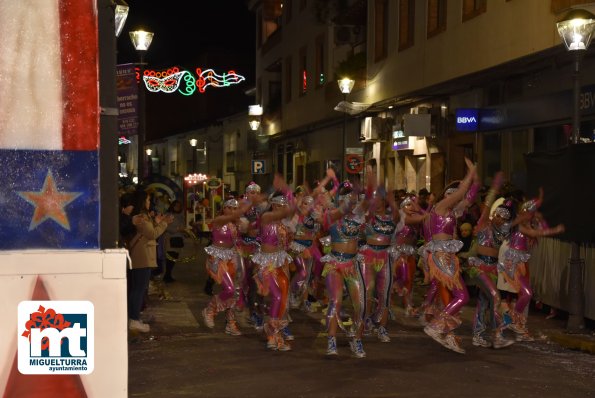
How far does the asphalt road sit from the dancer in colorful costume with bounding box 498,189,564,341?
363 mm

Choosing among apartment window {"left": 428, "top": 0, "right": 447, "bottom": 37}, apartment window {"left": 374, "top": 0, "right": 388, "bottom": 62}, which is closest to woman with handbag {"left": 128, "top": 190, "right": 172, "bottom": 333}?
apartment window {"left": 428, "top": 0, "right": 447, "bottom": 37}

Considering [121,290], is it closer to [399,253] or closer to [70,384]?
[70,384]

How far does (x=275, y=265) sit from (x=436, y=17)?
44.2 ft

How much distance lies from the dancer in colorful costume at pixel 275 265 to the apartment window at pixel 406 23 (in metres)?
14.2

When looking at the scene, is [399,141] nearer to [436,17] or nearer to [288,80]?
[436,17]

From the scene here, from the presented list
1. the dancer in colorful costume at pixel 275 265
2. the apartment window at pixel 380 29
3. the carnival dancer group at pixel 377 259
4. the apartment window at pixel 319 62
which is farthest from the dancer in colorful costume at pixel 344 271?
the apartment window at pixel 319 62

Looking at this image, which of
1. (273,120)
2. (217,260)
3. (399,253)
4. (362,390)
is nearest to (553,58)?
(399,253)

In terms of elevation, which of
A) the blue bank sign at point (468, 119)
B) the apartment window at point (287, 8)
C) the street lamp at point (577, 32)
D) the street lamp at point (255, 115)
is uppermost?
the apartment window at point (287, 8)

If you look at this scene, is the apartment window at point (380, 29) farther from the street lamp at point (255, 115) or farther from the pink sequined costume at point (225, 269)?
the pink sequined costume at point (225, 269)

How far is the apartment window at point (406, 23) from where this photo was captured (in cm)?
2408

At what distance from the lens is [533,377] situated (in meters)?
8.87

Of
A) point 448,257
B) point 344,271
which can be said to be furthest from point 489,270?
point 344,271

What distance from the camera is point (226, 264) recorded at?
1178 cm

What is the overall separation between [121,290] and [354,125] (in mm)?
26880
